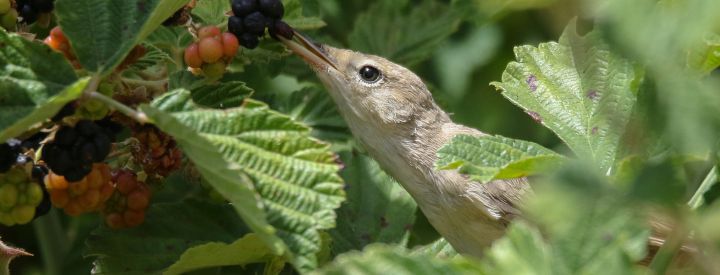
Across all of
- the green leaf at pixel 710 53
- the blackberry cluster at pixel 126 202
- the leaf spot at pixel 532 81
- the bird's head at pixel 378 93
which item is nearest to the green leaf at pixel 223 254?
the blackberry cluster at pixel 126 202

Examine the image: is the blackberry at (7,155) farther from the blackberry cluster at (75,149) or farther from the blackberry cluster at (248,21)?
the blackberry cluster at (248,21)

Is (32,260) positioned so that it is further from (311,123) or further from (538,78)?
(538,78)

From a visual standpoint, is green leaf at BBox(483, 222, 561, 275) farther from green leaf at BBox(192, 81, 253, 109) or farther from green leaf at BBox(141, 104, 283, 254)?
green leaf at BBox(192, 81, 253, 109)

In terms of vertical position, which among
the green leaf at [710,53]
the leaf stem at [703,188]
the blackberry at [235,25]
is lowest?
the blackberry at [235,25]

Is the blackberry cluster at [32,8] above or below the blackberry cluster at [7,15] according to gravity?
below

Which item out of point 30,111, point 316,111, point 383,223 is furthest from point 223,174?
point 316,111

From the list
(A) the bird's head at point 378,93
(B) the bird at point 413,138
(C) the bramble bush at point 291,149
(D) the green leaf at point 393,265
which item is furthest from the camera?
(A) the bird's head at point 378,93
